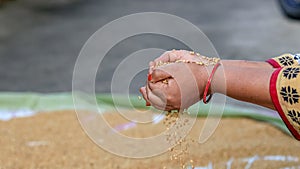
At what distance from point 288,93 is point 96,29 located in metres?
3.88

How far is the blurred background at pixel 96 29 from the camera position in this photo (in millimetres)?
3945

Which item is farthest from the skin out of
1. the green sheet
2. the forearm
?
the green sheet

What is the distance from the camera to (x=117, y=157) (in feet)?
7.19

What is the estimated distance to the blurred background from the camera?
395 cm

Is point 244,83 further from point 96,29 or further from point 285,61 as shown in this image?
point 96,29

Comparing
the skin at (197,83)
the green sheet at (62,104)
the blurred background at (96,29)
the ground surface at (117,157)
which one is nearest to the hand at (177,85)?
the skin at (197,83)

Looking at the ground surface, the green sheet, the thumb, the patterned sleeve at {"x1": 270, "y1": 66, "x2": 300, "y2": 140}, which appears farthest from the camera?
the green sheet

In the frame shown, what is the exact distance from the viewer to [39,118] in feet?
9.23

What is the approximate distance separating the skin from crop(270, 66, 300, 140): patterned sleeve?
0.08ft

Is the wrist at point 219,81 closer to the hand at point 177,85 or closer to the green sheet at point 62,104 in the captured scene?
the hand at point 177,85

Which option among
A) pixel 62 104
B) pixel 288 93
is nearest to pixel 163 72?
pixel 288 93

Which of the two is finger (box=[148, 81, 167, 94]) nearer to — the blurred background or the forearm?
the forearm

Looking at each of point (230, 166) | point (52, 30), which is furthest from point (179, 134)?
point (52, 30)

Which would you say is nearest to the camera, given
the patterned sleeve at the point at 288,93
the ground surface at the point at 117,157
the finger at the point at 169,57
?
the patterned sleeve at the point at 288,93
